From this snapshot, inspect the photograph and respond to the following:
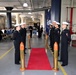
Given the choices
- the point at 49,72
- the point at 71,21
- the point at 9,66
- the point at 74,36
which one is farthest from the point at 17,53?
the point at 71,21

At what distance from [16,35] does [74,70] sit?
9.06 ft

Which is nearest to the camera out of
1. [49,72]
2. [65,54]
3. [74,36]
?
[49,72]

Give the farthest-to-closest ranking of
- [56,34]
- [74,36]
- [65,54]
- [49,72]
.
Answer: [74,36], [56,34], [65,54], [49,72]

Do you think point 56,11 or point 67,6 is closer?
point 56,11

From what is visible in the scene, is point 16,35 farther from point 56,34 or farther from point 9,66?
point 56,34

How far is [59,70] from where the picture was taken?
21.5 feet

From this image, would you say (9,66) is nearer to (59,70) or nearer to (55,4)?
(59,70)

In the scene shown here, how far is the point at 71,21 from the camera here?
15828 millimetres

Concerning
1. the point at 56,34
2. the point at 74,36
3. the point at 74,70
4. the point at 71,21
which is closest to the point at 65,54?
the point at 74,70

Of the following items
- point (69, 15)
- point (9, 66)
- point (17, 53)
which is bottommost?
point (9, 66)

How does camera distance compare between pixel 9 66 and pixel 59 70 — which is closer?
pixel 59 70

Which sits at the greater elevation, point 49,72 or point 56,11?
point 56,11

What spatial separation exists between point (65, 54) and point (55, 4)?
7.79 m

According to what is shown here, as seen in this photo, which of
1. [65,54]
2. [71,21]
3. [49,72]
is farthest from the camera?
[71,21]
